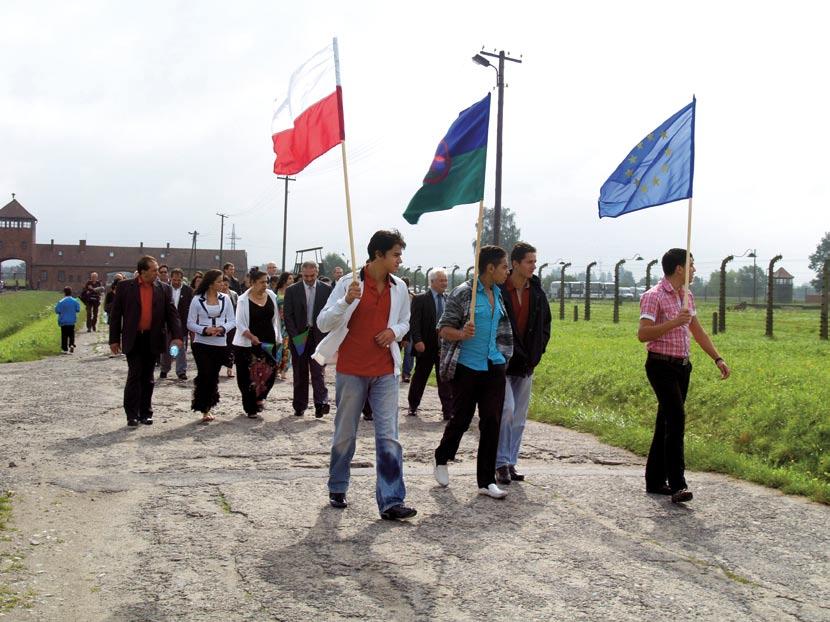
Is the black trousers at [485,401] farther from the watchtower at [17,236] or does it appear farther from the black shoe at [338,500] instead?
the watchtower at [17,236]

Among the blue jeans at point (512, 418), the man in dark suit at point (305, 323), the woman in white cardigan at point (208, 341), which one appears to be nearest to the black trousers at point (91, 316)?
the man in dark suit at point (305, 323)

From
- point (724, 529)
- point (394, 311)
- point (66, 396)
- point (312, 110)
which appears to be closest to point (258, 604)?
point (394, 311)

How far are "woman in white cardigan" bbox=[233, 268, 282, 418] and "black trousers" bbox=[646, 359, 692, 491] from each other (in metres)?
5.40

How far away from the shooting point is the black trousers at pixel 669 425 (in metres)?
6.65

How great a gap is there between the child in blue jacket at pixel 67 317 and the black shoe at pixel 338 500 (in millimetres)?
17184

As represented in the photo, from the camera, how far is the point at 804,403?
8938mm

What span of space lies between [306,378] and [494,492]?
5.03 metres

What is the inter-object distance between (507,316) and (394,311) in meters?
1.12

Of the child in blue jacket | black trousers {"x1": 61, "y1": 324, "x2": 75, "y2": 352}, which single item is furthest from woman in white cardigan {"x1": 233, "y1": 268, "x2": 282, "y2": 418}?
black trousers {"x1": 61, "y1": 324, "x2": 75, "y2": 352}

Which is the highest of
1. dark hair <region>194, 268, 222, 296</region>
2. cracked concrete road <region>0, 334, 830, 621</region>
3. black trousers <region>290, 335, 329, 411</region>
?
dark hair <region>194, 268, 222, 296</region>

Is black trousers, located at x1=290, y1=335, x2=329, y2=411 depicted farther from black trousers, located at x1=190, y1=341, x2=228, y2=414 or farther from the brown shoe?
the brown shoe

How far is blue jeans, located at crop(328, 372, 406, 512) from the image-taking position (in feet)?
19.9

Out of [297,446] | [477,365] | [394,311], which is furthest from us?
[297,446]

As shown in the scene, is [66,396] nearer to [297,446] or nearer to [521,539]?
[297,446]
